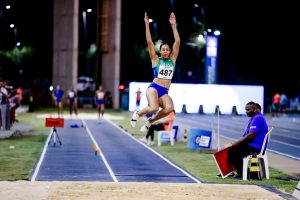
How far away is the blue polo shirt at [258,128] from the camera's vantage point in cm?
Result: 1758

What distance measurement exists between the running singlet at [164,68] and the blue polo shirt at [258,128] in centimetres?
577

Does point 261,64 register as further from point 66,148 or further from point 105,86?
point 66,148

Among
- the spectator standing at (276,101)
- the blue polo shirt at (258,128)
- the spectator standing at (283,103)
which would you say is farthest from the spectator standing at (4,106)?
the spectator standing at (283,103)

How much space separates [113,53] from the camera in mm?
73375

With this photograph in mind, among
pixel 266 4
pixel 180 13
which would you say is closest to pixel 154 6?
pixel 180 13

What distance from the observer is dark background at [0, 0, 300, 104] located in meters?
76.1

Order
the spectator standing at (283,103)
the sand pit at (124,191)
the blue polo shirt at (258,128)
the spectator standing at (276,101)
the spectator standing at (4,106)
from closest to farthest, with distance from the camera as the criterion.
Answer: the sand pit at (124,191) → the blue polo shirt at (258,128) → the spectator standing at (4,106) → the spectator standing at (276,101) → the spectator standing at (283,103)

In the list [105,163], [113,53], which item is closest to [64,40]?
[113,53]

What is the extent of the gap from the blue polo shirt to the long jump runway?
1895 mm

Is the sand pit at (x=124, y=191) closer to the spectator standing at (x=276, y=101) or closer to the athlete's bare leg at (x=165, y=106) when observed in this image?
the athlete's bare leg at (x=165, y=106)

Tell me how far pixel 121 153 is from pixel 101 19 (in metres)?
50.6

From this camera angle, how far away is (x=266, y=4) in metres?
75.6

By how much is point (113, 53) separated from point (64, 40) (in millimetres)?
5551

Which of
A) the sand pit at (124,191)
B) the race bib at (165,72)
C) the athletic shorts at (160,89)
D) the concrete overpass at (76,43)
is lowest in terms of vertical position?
the sand pit at (124,191)
